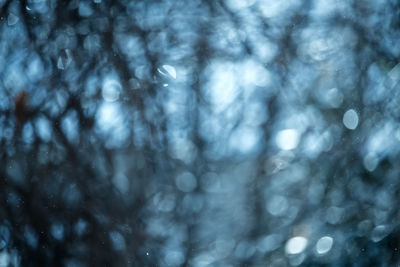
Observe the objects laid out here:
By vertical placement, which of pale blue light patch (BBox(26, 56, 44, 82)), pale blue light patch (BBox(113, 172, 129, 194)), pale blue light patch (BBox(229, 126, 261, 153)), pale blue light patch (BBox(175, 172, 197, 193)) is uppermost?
pale blue light patch (BBox(26, 56, 44, 82))

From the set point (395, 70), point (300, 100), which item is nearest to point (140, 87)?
point (300, 100)

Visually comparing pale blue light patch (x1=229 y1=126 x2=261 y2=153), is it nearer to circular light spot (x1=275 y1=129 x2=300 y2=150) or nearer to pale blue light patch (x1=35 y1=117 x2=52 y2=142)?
circular light spot (x1=275 y1=129 x2=300 y2=150)

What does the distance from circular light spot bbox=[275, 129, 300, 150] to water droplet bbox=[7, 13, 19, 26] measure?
33 cm

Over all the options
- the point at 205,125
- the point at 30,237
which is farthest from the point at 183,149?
the point at 30,237

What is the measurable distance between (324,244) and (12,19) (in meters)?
0.45

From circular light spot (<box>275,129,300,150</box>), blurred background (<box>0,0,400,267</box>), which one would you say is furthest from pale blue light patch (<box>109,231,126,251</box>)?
circular light spot (<box>275,129,300,150</box>)

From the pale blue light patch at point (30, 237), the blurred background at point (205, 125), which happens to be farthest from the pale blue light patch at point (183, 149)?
the pale blue light patch at point (30, 237)

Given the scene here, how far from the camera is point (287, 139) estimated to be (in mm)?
569

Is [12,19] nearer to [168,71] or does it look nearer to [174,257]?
[168,71]

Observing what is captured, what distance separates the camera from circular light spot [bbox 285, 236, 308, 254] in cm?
60

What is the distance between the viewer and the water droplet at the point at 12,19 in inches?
24.6

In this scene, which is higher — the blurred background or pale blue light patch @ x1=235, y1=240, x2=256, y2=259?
the blurred background

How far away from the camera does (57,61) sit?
1.95 ft

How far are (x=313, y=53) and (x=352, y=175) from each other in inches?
5.8
